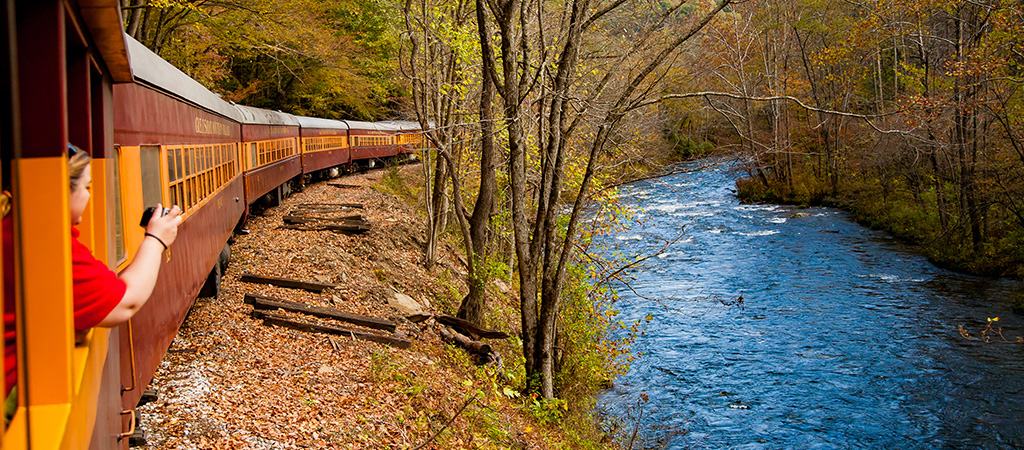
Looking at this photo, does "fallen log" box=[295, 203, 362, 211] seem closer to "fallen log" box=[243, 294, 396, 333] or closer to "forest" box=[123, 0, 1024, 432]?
"forest" box=[123, 0, 1024, 432]

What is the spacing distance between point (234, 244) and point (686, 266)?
37.4 ft

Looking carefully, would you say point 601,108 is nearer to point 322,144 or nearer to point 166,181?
point 166,181

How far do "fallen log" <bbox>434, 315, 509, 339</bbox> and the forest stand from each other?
450 millimetres

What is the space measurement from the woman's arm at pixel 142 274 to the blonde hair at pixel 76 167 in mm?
270

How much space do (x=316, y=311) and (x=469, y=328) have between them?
8.80 feet

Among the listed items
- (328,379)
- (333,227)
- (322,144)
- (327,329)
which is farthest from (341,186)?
(328,379)

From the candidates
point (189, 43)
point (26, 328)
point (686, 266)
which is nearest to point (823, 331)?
point (686, 266)

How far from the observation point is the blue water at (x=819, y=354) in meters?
9.84

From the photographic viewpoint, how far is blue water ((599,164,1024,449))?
9.84 meters

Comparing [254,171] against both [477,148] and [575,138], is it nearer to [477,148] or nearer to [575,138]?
[477,148]

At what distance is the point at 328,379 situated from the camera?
6.98 metres

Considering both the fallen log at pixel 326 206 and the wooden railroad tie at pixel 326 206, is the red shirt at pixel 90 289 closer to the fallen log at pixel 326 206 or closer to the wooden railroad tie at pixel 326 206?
the wooden railroad tie at pixel 326 206

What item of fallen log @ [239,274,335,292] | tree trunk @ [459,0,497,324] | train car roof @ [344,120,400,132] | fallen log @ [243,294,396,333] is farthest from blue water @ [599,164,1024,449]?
train car roof @ [344,120,400,132]

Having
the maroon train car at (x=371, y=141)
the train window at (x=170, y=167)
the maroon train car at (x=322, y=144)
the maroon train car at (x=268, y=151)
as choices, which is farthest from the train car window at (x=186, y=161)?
the maroon train car at (x=371, y=141)
